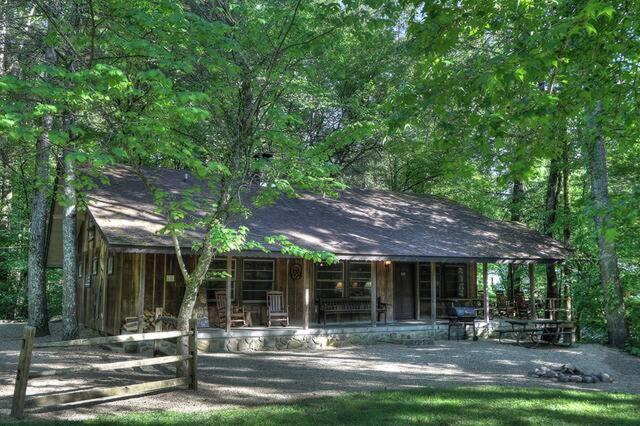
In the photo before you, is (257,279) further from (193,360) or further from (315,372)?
(193,360)

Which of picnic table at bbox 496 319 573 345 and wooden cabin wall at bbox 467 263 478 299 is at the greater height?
wooden cabin wall at bbox 467 263 478 299

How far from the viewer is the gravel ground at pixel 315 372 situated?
25.3 feet

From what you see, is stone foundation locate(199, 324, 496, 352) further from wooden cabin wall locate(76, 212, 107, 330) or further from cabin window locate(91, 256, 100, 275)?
cabin window locate(91, 256, 100, 275)

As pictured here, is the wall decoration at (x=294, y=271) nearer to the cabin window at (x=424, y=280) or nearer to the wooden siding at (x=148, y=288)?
the wooden siding at (x=148, y=288)

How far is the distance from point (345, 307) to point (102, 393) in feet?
32.4

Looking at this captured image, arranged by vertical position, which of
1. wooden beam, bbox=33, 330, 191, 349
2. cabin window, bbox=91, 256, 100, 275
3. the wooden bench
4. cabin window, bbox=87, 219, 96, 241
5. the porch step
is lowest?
the porch step

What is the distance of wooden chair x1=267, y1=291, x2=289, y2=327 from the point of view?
14516 mm

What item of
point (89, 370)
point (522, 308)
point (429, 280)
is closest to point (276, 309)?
point (429, 280)

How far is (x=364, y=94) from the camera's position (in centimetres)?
2408

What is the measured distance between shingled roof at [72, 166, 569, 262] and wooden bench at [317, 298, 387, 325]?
6.66 feet

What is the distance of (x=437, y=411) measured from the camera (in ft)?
23.4

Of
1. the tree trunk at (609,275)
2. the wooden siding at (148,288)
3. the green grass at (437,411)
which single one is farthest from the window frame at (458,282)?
the green grass at (437,411)

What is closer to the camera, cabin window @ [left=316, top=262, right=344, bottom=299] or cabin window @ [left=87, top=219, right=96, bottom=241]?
cabin window @ [left=87, top=219, right=96, bottom=241]

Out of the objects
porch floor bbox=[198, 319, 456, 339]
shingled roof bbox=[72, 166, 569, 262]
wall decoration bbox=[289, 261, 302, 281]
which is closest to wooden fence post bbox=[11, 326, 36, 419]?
shingled roof bbox=[72, 166, 569, 262]
